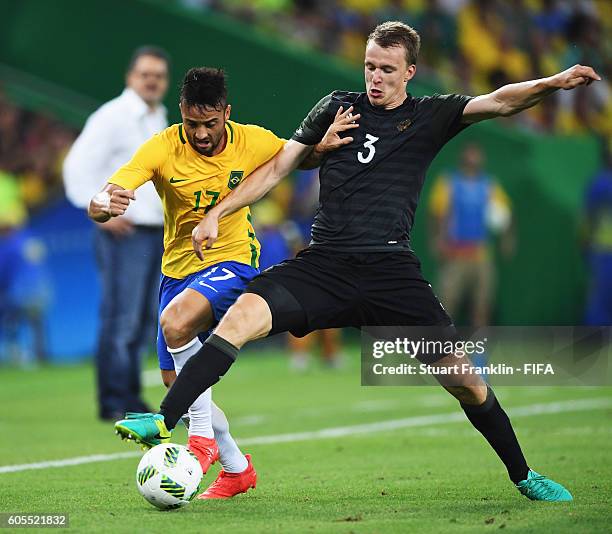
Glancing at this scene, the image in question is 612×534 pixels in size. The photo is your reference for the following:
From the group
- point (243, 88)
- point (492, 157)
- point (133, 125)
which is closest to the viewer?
point (133, 125)

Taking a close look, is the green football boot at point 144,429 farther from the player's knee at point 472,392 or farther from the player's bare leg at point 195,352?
the player's knee at point 472,392

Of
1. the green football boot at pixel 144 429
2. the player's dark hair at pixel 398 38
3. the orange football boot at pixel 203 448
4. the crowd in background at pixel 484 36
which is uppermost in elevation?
the crowd in background at pixel 484 36

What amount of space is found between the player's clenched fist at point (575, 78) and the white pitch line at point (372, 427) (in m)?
3.86

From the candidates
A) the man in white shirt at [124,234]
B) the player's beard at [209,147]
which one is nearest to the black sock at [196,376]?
the player's beard at [209,147]

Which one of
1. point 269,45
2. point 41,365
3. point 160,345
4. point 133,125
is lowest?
point 41,365

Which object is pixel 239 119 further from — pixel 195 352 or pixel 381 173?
pixel 195 352

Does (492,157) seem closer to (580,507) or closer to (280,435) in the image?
(280,435)

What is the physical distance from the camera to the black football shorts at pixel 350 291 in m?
6.25

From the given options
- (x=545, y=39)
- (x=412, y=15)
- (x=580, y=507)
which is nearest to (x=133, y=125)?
(x=580, y=507)

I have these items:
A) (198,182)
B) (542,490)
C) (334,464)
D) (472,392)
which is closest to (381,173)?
(198,182)

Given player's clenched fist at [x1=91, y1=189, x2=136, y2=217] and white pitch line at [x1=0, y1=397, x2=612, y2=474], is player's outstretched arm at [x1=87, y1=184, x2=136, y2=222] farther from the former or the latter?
white pitch line at [x1=0, y1=397, x2=612, y2=474]

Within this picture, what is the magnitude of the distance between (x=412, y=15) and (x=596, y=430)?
396 inches

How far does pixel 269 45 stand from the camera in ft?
53.2

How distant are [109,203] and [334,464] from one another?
2700mm
